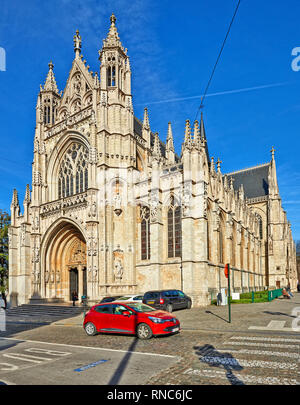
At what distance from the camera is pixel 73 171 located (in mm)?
30078

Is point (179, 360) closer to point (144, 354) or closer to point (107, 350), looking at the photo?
point (144, 354)

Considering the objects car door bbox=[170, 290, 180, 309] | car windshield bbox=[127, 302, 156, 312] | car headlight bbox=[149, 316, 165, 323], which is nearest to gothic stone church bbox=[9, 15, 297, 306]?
car door bbox=[170, 290, 180, 309]

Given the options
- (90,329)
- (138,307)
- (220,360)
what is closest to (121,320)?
(138,307)

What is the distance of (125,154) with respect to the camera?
26797mm

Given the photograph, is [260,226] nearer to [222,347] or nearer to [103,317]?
[103,317]

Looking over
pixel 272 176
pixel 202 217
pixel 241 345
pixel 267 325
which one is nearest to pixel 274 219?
pixel 272 176

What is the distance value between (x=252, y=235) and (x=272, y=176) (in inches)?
476

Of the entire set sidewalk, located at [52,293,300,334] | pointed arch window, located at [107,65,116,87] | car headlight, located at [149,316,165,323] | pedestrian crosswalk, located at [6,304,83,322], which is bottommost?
pedestrian crosswalk, located at [6,304,83,322]

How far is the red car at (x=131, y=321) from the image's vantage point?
1159 centimetres

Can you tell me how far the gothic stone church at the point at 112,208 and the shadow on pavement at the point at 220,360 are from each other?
12799 millimetres

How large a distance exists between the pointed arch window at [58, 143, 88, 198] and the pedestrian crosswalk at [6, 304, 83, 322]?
9720 mm

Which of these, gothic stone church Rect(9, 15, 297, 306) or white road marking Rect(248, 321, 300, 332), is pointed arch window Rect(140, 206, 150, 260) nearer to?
gothic stone church Rect(9, 15, 297, 306)

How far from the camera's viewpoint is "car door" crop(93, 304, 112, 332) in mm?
12649

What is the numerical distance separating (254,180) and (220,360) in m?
50.2
